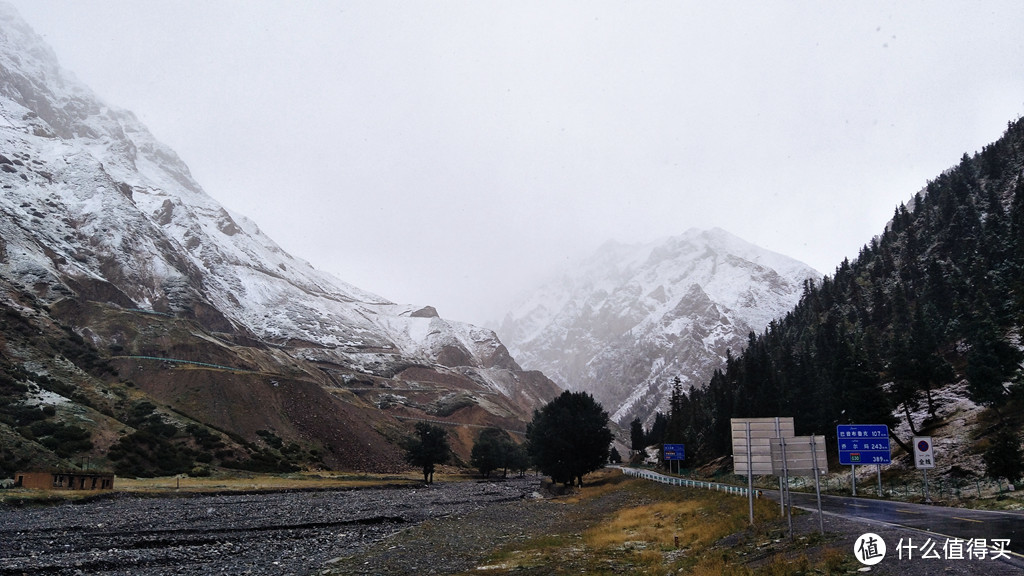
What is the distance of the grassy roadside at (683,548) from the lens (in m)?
17.2

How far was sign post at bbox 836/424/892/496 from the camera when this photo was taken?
45.8 meters

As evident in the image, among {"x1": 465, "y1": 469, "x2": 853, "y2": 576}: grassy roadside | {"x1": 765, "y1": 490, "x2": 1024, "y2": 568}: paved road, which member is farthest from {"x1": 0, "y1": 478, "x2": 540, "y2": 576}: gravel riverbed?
{"x1": 765, "y1": 490, "x2": 1024, "y2": 568}: paved road

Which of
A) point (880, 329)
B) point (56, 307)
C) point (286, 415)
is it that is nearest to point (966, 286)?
point (880, 329)

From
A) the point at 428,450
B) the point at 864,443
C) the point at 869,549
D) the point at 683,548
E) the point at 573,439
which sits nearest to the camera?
the point at 869,549

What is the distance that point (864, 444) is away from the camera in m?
46.2

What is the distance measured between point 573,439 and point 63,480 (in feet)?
196

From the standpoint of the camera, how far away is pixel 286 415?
122875 mm

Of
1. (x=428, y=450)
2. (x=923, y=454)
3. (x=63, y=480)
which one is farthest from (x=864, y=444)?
(x=428, y=450)

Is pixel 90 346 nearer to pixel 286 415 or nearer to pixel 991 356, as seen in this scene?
pixel 286 415

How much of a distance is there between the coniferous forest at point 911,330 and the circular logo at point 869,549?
47.2 m

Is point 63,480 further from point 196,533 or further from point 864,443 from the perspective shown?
point 864,443

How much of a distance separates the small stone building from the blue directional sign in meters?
68.3

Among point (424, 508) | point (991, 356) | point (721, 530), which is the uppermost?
point (991, 356)

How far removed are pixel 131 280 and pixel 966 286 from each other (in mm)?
208212
